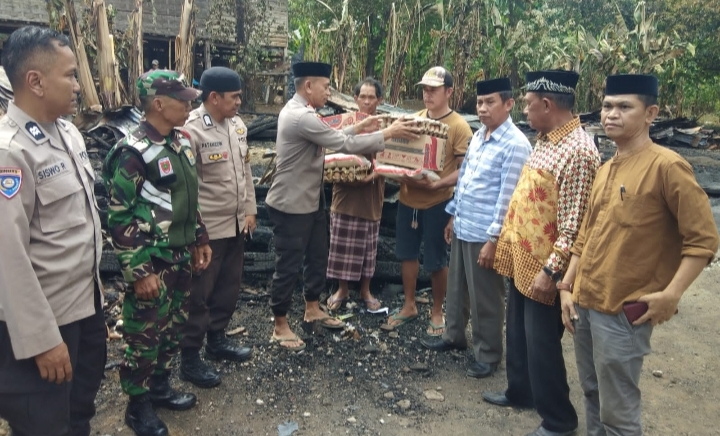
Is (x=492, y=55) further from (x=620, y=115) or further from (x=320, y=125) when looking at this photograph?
(x=620, y=115)

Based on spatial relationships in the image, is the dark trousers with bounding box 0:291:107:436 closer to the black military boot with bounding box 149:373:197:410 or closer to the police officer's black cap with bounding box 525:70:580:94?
the black military boot with bounding box 149:373:197:410

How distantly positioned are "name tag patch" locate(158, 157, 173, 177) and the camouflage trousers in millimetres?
475

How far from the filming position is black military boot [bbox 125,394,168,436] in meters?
3.05

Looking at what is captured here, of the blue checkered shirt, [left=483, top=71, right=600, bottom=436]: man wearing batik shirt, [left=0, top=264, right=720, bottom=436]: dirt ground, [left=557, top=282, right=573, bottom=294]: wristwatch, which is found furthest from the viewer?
the blue checkered shirt

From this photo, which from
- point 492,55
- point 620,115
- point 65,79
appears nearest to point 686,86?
point 492,55

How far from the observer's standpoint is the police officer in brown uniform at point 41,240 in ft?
6.67

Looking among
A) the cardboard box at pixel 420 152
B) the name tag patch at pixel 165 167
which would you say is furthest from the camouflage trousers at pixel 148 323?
the cardboard box at pixel 420 152

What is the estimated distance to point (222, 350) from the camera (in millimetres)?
4008

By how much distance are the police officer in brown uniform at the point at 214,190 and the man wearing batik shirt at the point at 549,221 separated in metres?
1.89

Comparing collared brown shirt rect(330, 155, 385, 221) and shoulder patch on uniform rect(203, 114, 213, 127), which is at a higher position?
shoulder patch on uniform rect(203, 114, 213, 127)

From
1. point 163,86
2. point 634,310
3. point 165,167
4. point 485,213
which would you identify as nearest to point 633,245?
point 634,310

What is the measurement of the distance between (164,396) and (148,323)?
2.10 ft

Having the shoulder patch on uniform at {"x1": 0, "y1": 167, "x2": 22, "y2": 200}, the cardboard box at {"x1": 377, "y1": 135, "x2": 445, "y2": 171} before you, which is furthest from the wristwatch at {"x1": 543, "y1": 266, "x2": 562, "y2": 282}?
the shoulder patch on uniform at {"x1": 0, "y1": 167, "x2": 22, "y2": 200}

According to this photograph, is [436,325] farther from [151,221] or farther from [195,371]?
[151,221]
